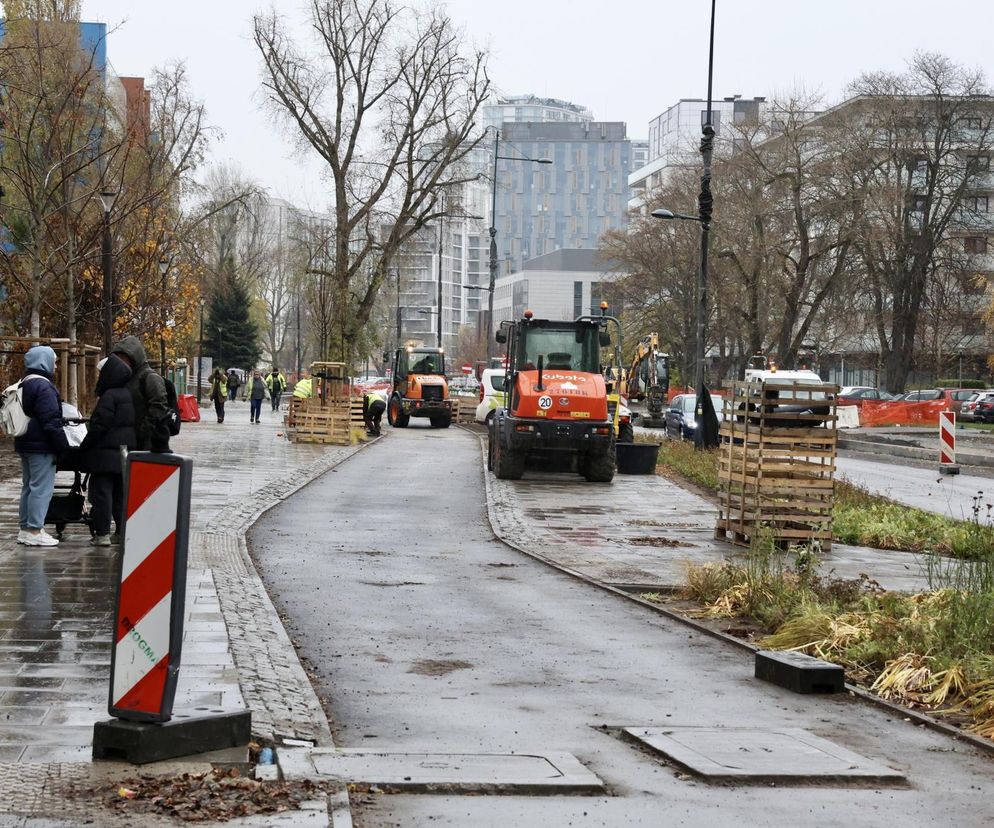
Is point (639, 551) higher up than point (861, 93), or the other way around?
point (861, 93)

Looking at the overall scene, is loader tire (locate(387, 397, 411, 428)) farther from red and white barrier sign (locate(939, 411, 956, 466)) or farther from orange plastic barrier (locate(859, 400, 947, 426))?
red and white barrier sign (locate(939, 411, 956, 466))

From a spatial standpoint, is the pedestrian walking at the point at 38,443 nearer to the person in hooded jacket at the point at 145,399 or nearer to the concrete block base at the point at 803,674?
the person in hooded jacket at the point at 145,399

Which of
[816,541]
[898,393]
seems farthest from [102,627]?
[898,393]

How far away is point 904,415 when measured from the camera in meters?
59.1

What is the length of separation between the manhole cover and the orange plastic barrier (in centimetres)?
5371

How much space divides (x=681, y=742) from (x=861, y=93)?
192 feet

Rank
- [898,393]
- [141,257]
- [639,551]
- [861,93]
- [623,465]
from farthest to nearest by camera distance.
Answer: [898,393]
[861,93]
[141,257]
[623,465]
[639,551]

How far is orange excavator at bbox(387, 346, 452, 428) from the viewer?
53562 millimetres

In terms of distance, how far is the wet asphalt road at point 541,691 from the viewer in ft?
18.7

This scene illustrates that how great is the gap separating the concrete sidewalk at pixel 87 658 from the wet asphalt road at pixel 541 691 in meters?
0.27

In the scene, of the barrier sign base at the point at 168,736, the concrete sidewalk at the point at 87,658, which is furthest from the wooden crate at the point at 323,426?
the barrier sign base at the point at 168,736

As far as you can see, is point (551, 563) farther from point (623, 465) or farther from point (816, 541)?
point (623, 465)

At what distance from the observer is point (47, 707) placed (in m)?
6.88

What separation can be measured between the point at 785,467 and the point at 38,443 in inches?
297
